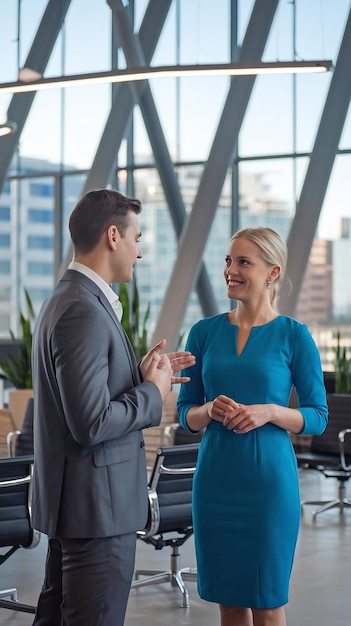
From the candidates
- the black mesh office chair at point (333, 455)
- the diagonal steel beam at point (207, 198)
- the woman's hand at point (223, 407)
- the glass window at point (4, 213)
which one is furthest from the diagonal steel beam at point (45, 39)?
the woman's hand at point (223, 407)

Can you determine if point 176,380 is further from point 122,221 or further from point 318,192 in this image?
point 318,192

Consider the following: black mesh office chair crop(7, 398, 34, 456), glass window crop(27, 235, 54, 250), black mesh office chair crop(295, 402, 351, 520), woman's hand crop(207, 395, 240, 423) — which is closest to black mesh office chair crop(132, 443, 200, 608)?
black mesh office chair crop(7, 398, 34, 456)

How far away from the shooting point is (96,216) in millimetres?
2234

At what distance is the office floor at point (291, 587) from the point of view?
14.2 ft

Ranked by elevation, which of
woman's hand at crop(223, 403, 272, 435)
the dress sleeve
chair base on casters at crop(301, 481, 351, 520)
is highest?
the dress sleeve

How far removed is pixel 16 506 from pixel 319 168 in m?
6.11

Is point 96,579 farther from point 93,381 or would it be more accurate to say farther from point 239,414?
point 239,414

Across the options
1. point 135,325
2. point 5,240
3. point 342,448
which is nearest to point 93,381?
point 342,448

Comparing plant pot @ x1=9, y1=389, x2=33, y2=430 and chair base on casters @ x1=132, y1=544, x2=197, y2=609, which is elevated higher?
plant pot @ x1=9, y1=389, x2=33, y2=430

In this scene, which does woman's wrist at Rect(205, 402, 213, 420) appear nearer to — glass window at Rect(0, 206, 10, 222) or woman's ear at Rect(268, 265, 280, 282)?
woman's ear at Rect(268, 265, 280, 282)

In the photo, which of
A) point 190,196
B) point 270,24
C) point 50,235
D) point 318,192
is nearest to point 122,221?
point 318,192

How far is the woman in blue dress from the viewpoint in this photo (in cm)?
256

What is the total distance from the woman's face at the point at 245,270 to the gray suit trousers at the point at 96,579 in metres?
0.80

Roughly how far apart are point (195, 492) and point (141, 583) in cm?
234
